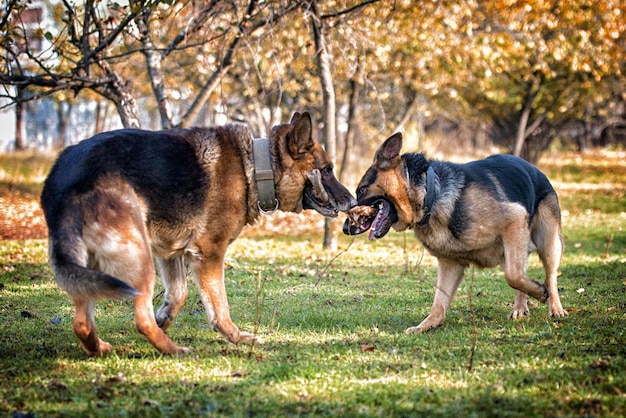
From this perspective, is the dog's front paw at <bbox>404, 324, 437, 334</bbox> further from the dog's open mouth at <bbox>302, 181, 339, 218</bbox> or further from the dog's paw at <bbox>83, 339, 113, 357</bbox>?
the dog's paw at <bbox>83, 339, 113, 357</bbox>

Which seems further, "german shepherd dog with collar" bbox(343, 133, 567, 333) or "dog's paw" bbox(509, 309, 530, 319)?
"dog's paw" bbox(509, 309, 530, 319)

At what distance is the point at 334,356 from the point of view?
5324 millimetres

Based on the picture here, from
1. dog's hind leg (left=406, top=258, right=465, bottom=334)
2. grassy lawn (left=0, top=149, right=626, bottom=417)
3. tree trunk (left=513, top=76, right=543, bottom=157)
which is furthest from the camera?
tree trunk (left=513, top=76, right=543, bottom=157)

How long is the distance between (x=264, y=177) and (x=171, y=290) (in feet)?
4.56

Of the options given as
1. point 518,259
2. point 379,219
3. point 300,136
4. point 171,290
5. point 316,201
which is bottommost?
point 171,290

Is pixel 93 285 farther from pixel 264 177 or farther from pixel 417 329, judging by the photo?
pixel 417 329

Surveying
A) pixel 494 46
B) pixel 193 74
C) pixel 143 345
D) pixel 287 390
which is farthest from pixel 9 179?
pixel 287 390

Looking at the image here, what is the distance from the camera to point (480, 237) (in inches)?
256

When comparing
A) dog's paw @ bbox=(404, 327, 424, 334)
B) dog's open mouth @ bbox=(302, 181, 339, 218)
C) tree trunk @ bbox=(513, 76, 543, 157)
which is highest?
tree trunk @ bbox=(513, 76, 543, 157)

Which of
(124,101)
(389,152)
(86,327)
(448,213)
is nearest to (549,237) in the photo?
(448,213)

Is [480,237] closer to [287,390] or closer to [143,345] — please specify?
[287,390]

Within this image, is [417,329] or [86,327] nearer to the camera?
[86,327]

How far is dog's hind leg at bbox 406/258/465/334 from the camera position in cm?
655

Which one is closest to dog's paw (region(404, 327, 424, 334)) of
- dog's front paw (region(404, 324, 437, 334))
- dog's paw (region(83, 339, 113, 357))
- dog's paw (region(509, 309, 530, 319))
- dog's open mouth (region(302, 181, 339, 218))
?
dog's front paw (region(404, 324, 437, 334))
